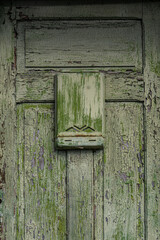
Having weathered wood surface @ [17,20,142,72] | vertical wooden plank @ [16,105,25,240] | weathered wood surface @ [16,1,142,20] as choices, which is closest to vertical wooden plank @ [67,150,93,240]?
vertical wooden plank @ [16,105,25,240]

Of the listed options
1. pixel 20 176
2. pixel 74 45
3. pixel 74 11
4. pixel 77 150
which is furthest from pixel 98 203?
pixel 74 11

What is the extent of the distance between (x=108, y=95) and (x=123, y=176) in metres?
0.34

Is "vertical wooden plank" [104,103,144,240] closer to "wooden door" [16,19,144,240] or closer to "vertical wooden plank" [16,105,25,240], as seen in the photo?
"wooden door" [16,19,144,240]

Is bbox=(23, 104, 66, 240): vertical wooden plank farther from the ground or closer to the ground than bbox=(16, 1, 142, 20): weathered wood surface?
closer to the ground

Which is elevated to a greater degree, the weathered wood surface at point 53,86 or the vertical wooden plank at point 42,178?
the weathered wood surface at point 53,86

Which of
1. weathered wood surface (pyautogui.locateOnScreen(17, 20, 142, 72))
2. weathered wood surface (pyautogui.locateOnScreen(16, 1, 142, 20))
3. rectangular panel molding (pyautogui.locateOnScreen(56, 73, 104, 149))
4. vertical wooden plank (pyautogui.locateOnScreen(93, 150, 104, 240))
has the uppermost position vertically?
weathered wood surface (pyautogui.locateOnScreen(16, 1, 142, 20))

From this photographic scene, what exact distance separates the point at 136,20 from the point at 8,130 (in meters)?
0.71

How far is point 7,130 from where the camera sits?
1.09 metres

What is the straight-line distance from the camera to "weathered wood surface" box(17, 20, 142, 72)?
1.09 metres

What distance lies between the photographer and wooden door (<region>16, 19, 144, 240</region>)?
3.55 ft

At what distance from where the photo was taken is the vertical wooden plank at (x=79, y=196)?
3.53 ft

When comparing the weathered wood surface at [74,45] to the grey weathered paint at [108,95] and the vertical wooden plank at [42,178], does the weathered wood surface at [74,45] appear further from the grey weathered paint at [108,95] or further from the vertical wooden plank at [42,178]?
the vertical wooden plank at [42,178]

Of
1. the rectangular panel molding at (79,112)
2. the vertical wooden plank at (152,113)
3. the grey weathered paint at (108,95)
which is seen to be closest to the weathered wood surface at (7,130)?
the grey weathered paint at (108,95)

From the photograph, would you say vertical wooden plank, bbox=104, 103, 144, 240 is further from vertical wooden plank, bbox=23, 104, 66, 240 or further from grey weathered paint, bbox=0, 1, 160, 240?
vertical wooden plank, bbox=23, 104, 66, 240
